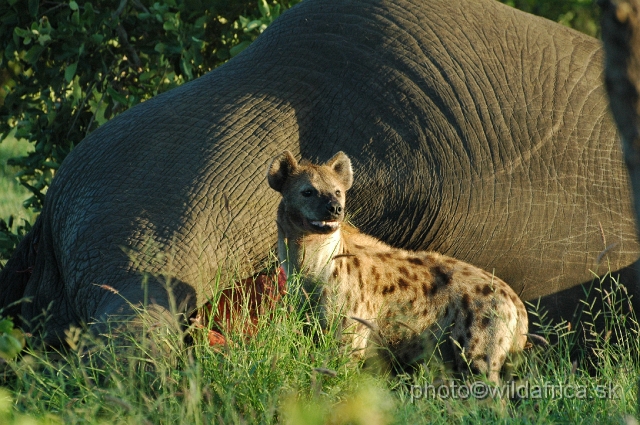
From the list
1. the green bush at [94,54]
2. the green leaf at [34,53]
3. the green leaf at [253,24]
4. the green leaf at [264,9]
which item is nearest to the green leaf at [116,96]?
the green bush at [94,54]

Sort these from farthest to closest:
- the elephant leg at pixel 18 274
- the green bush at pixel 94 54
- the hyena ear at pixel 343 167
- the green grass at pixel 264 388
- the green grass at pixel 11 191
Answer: the green grass at pixel 11 191 < the green bush at pixel 94 54 < the elephant leg at pixel 18 274 < the hyena ear at pixel 343 167 < the green grass at pixel 264 388

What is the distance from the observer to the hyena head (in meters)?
4.54

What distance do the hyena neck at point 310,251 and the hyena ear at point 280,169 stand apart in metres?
0.15

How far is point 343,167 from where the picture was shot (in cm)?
487

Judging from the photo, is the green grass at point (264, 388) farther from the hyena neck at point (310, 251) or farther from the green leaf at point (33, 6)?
the green leaf at point (33, 6)

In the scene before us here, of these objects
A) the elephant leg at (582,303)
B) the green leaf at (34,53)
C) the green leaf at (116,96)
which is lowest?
the elephant leg at (582,303)

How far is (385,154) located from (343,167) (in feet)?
1.76

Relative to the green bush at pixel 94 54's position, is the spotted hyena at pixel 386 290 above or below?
below

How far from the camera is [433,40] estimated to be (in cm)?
566

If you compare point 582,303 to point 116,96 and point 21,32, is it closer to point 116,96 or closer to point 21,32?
point 116,96

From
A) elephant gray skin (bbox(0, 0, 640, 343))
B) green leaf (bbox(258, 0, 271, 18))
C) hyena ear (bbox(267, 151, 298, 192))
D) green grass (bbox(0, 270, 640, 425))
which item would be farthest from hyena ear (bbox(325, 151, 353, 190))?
green leaf (bbox(258, 0, 271, 18))

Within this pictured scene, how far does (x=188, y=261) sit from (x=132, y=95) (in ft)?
9.22

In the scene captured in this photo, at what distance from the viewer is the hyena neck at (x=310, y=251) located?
15.4 feet

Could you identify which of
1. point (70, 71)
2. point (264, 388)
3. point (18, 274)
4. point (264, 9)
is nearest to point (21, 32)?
point (70, 71)
